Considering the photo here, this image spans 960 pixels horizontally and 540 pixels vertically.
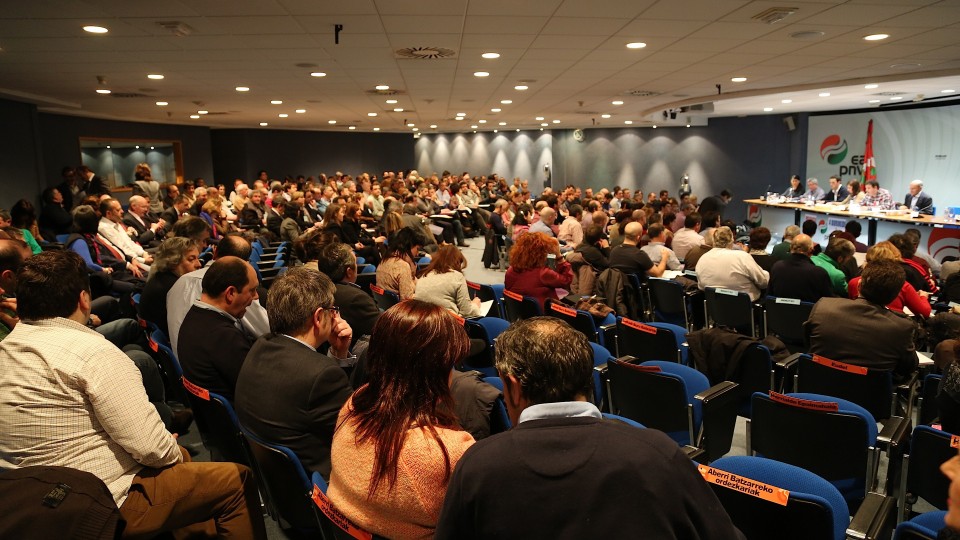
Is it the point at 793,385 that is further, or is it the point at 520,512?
the point at 793,385

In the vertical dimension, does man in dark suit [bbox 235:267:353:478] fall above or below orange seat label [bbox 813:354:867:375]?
above

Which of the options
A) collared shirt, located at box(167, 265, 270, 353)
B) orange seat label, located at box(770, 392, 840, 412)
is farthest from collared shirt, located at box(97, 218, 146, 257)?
orange seat label, located at box(770, 392, 840, 412)

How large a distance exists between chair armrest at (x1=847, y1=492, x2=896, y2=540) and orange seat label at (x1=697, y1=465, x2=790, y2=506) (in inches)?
12.9

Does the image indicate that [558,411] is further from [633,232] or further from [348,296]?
[633,232]

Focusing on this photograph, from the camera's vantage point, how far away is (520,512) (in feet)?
4.04

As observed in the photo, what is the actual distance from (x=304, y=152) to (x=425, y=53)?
56.4 ft

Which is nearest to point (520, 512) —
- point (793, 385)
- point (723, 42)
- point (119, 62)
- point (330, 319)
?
point (330, 319)

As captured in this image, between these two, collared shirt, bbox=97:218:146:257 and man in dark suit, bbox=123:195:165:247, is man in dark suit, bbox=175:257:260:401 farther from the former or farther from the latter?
man in dark suit, bbox=123:195:165:247

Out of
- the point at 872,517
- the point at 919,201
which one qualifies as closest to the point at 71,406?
the point at 872,517

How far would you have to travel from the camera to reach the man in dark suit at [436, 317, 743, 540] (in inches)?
47.1

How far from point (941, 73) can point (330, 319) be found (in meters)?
9.31

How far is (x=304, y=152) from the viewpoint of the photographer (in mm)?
22438

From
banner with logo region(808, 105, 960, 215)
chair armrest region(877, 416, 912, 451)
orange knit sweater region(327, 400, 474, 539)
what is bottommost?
chair armrest region(877, 416, 912, 451)

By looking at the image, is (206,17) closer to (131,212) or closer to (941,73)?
(131,212)
